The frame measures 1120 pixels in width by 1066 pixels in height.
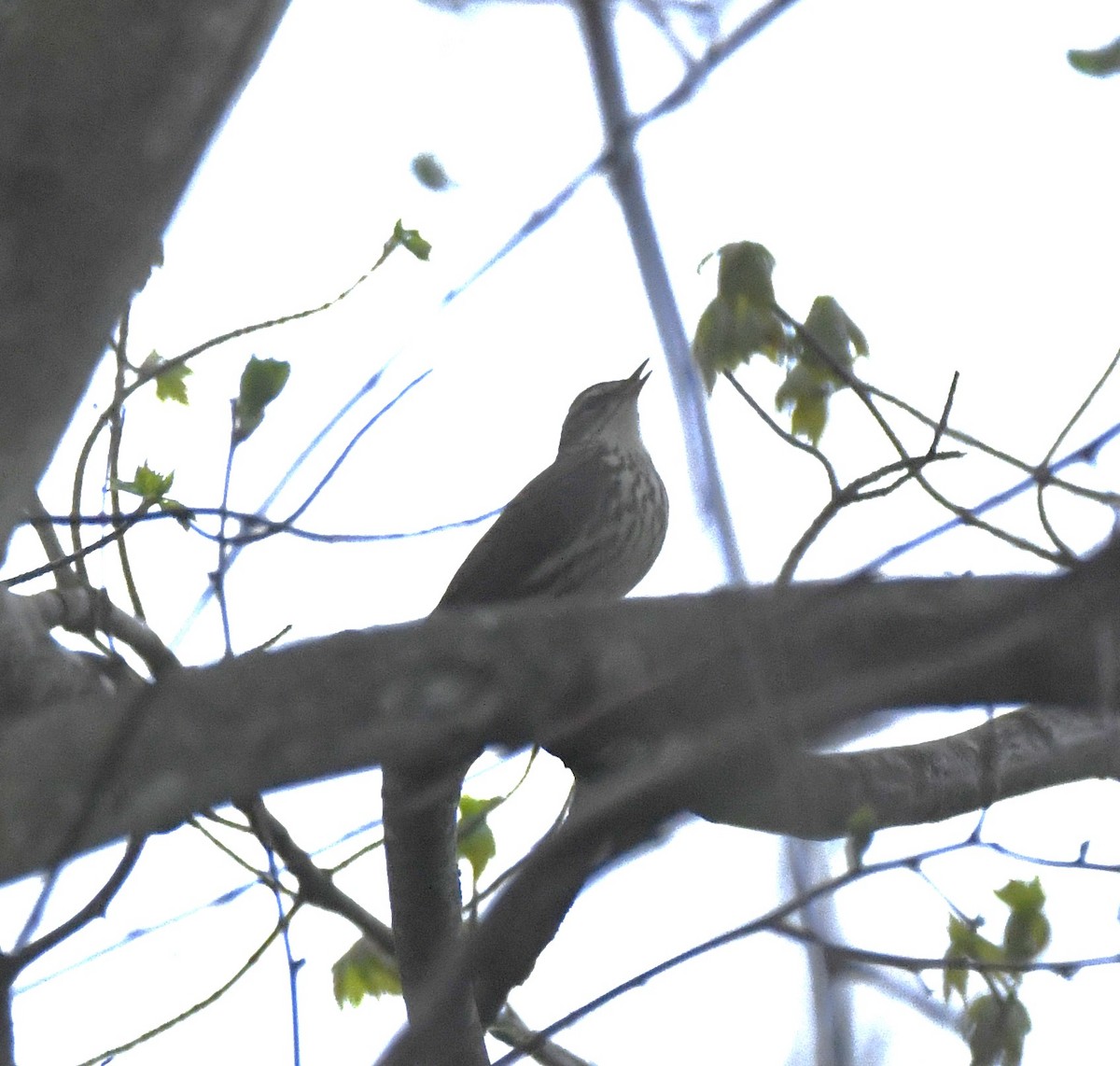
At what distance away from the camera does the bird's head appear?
809 centimetres

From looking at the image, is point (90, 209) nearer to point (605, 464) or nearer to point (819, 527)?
point (819, 527)

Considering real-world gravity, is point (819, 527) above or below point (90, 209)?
above

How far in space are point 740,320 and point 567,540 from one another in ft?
8.20

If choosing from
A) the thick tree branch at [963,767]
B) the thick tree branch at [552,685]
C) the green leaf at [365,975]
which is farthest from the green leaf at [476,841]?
the thick tree branch at [552,685]

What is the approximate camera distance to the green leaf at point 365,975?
5.50 meters

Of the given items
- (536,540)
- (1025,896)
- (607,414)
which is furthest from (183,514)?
(607,414)

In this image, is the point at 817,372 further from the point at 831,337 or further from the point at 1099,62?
the point at 1099,62

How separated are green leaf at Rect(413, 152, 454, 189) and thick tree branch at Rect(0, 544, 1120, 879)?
2.65 feet

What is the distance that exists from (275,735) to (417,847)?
1989 mm

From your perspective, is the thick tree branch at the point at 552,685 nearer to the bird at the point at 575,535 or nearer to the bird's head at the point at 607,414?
the bird at the point at 575,535

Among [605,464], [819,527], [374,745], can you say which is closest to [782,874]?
[374,745]

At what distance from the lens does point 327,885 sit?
492 cm

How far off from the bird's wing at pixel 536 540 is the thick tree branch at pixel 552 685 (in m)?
3.28

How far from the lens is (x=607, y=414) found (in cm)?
836
